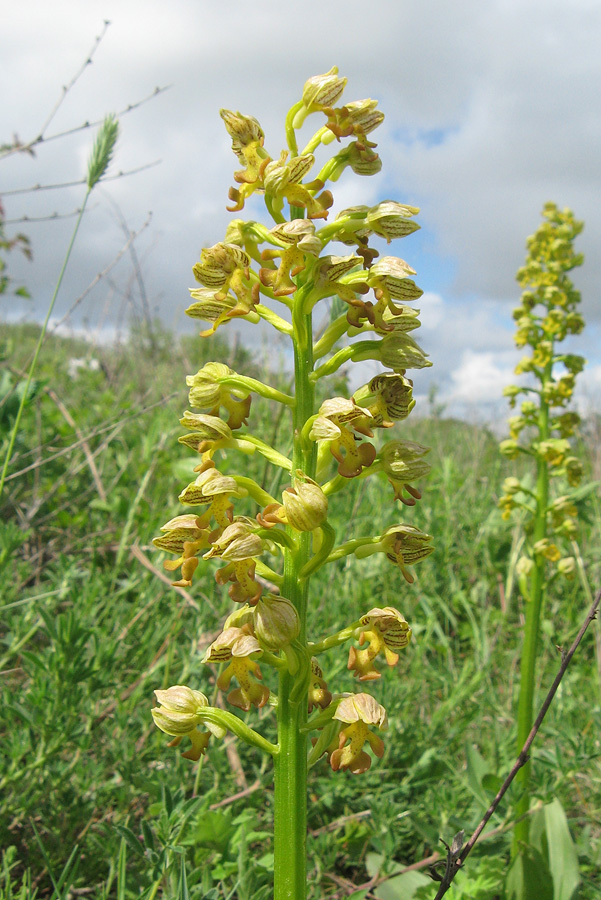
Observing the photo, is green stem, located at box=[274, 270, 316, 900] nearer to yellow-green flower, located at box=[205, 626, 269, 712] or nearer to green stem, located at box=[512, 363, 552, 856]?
yellow-green flower, located at box=[205, 626, 269, 712]

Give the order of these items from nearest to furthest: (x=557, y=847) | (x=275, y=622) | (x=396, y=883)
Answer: (x=275, y=622) → (x=396, y=883) → (x=557, y=847)

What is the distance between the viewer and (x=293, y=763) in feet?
4.83

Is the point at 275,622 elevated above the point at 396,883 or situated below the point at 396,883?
above

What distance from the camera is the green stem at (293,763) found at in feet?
4.75

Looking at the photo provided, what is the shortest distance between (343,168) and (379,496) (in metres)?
3.03

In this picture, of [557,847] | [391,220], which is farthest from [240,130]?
[557,847]

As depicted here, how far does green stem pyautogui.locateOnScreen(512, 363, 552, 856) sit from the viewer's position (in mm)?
2318

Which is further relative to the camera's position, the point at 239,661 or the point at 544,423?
the point at 544,423

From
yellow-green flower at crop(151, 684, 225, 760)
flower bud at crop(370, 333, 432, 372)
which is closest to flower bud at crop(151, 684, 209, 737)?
yellow-green flower at crop(151, 684, 225, 760)

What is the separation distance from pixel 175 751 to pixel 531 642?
158cm

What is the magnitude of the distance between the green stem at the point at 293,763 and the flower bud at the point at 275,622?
0.21 ft

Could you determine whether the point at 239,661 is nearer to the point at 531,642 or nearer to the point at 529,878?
the point at 529,878

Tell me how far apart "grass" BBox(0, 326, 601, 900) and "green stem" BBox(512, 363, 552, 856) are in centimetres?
8

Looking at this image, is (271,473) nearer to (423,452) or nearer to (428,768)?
(428,768)
